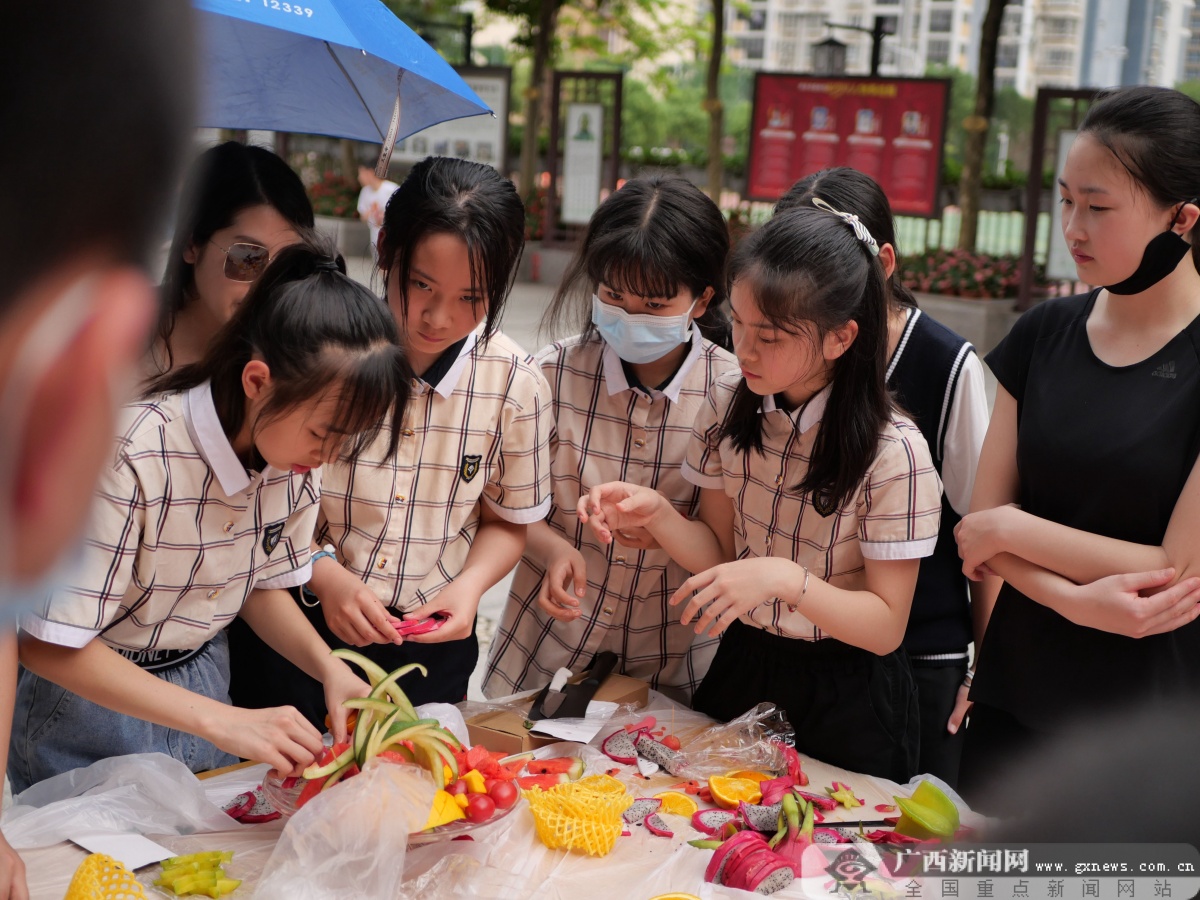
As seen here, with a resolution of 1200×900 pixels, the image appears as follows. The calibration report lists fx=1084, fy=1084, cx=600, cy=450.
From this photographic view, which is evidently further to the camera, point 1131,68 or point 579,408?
point 1131,68

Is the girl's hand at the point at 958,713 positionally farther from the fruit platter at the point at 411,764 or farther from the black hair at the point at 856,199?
the fruit platter at the point at 411,764

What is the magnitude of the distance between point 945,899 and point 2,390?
1.44 meters

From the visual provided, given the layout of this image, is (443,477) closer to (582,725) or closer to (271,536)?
(271,536)

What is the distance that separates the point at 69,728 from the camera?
176 centimetres

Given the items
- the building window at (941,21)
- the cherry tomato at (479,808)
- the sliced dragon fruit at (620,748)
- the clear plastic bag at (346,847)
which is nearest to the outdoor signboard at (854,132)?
the sliced dragon fruit at (620,748)

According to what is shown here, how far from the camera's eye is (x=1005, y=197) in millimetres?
13578

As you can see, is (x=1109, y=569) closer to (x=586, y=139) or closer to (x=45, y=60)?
(x=45, y=60)

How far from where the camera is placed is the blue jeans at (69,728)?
1.76 metres

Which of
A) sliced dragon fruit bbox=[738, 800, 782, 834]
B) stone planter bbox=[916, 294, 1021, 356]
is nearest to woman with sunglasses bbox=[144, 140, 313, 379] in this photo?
sliced dragon fruit bbox=[738, 800, 782, 834]

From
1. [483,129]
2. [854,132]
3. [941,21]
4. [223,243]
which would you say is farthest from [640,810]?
[941,21]

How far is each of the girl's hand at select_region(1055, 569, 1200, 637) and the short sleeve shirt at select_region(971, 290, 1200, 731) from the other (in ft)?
0.33

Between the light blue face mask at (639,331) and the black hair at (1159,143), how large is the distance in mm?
810

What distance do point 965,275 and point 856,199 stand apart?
25.7 feet

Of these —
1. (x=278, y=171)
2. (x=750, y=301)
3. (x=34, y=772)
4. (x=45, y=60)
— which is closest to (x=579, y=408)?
(x=750, y=301)
